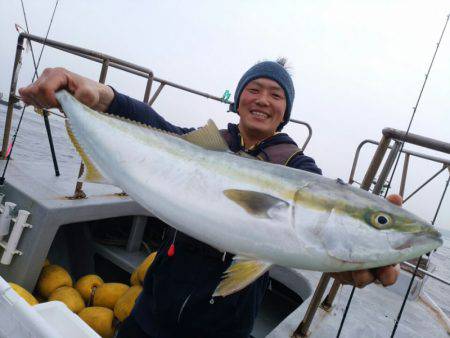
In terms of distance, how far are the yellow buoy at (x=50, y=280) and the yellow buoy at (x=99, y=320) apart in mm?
442

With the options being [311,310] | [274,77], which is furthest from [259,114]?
[311,310]

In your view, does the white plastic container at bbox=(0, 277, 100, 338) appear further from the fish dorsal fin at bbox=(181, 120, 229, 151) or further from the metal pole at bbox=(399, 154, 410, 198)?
the metal pole at bbox=(399, 154, 410, 198)

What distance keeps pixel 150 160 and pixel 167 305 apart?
97cm

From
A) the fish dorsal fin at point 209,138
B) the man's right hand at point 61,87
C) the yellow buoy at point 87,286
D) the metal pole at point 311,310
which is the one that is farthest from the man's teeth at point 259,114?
the yellow buoy at point 87,286

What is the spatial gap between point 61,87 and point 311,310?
2593mm

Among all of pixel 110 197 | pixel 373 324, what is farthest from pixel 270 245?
pixel 110 197

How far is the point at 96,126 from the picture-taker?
2012 millimetres

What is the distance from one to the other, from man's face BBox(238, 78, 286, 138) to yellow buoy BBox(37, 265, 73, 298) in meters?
2.67

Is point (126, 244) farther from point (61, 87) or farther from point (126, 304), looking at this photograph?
point (61, 87)

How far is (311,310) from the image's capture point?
9.67 ft

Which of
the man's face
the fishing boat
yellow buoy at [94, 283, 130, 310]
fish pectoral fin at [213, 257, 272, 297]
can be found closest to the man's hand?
fish pectoral fin at [213, 257, 272, 297]

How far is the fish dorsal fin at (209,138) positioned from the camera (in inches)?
74.2

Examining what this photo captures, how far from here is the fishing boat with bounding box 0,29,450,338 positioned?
3080mm

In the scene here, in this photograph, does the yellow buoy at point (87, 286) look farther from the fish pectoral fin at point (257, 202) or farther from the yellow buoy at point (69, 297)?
the fish pectoral fin at point (257, 202)
